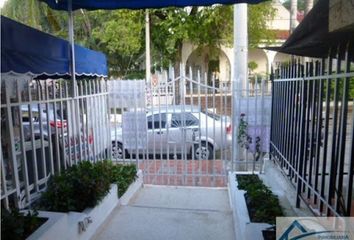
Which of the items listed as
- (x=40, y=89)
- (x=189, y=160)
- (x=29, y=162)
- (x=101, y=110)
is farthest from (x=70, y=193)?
(x=189, y=160)

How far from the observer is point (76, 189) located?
375cm

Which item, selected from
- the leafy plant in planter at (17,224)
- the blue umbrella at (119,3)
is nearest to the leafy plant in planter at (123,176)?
the leafy plant in planter at (17,224)

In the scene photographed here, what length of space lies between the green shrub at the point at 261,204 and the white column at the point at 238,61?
5.62 feet

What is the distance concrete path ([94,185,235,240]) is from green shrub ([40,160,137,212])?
1.50 ft

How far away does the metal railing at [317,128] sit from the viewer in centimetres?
234

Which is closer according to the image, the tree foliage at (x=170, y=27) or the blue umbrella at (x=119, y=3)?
the blue umbrella at (x=119, y=3)

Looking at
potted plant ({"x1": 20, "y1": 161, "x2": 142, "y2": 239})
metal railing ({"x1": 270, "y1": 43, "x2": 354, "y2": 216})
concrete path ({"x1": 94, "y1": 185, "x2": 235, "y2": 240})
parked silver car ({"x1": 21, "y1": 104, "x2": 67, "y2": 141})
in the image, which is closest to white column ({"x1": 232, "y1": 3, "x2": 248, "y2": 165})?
metal railing ({"x1": 270, "y1": 43, "x2": 354, "y2": 216})

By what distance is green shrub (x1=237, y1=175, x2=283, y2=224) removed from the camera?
10.4 ft

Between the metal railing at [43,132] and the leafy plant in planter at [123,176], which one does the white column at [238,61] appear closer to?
the leafy plant in planter at [123,176]

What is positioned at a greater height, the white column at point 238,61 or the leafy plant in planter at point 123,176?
the white column at point 238,61

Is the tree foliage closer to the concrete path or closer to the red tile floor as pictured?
the red tile floor

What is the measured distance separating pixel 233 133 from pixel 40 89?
3.51 meters

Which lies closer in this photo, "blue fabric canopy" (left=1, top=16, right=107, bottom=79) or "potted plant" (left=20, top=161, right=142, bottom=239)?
"blue fabric canopy" (left=1, top=16, right=107, bottom=79)

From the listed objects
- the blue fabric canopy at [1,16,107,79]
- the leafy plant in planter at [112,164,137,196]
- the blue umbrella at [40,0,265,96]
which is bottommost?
the leafy plant in planter at [112,164,137,196]
